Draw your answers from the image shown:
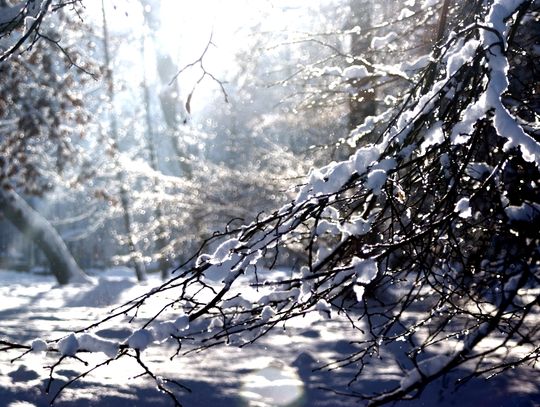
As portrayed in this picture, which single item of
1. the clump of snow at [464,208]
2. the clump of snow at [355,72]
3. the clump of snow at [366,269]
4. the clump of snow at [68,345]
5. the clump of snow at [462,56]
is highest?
the clump of snow at [355,72]

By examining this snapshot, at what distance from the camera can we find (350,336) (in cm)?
661

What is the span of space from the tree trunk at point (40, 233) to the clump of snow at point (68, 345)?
43.0 feet

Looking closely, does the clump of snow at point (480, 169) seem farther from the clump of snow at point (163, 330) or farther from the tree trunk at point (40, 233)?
the tree trunk at point (40, 233)

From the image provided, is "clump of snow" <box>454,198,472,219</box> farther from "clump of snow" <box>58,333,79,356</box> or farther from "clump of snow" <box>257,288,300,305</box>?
"clump of snow" <box>58,333,79,356</box>

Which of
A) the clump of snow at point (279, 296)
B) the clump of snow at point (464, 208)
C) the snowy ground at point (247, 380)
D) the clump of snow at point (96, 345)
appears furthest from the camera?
the snowy ground at point (247, 380)

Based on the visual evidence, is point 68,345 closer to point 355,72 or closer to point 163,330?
point 163,330

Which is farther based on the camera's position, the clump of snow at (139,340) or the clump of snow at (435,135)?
the clump of snow at (435,135)

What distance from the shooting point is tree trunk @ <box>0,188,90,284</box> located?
47.4 ft

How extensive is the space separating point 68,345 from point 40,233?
13676mm

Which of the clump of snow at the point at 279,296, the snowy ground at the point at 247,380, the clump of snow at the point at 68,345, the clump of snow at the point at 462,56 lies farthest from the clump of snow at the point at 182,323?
the clump of snow at the point at 462,56

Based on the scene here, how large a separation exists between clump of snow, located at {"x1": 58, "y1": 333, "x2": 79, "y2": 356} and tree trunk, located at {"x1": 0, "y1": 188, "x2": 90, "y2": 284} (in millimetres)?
13111

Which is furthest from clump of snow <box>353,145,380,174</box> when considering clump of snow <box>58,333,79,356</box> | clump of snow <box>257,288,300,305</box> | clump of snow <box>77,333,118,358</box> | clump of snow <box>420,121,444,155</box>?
clump of snow <box>58,333,79,356</box>

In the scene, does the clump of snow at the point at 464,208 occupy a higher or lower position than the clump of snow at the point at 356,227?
lower

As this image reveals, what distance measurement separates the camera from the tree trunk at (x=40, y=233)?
14.5 m
